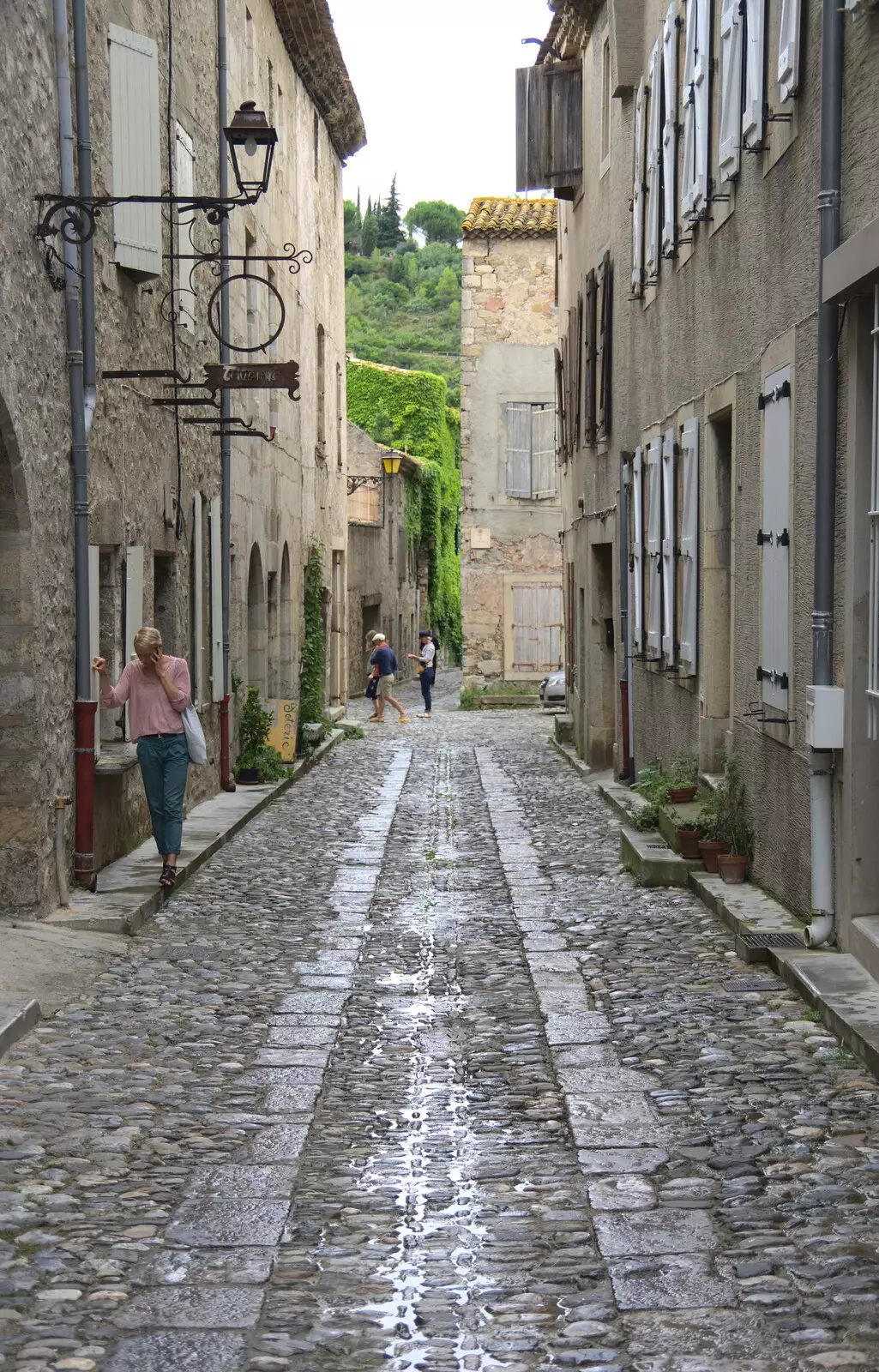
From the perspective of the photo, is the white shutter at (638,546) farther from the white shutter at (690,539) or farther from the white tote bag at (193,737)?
the white tote bag at (193,737)

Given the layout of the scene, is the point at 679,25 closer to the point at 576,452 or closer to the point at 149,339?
the point at 149,339

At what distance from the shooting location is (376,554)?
123 feet

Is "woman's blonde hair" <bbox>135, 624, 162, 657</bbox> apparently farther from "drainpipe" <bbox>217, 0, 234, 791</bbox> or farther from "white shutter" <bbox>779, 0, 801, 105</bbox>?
"drainpipe" <bbox>217, 0, 234, 791</bbox>

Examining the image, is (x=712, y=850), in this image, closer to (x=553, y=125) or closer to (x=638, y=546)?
(x=638, y=546)

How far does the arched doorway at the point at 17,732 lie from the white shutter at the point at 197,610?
505 centimetres

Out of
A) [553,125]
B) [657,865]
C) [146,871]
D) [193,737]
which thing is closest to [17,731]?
[193,737]

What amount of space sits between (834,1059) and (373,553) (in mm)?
31585

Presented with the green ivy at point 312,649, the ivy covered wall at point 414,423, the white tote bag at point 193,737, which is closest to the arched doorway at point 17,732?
the white tote bag at point 193,737

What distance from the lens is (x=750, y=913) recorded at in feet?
27.2

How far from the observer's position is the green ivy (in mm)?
20469

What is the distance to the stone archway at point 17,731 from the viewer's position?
8.33m

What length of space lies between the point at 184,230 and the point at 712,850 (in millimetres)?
6863

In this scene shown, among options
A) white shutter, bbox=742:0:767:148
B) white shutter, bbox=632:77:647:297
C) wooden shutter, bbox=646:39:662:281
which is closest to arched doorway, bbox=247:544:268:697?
white shutter, bbox=632:77:647:297

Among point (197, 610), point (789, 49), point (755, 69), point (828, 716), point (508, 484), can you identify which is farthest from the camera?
point (508, 484)
